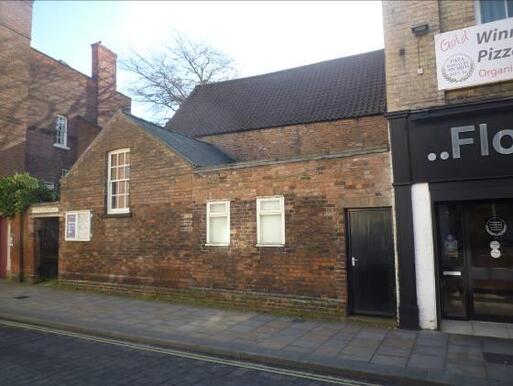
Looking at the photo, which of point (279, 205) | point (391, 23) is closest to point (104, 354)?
point (279, 205)

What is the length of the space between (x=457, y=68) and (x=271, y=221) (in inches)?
199

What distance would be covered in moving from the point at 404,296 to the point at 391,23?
5633 millimetres

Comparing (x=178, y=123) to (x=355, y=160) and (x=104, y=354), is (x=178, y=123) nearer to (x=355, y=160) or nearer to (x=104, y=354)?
(x=355, y=160)

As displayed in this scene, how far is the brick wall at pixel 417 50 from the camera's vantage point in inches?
328

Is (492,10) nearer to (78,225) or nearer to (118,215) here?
(118,215)

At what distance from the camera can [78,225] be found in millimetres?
13523

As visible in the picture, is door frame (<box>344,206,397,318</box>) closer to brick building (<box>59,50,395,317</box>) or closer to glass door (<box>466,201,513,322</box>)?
brick building (<box>59,50,395,317</box>)

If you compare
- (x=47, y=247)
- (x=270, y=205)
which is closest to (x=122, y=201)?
(x=47, y=247)

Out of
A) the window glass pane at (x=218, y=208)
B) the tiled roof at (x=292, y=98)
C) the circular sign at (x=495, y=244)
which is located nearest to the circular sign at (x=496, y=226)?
the circular sign at (x=495, y=244)

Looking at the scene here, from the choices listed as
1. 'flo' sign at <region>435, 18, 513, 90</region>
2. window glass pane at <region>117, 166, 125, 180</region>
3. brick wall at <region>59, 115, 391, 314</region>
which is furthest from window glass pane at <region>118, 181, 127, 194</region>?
Result: 'flo' sign at <region>435, 18, 513, 90</region>

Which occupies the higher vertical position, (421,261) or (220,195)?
(220,195)

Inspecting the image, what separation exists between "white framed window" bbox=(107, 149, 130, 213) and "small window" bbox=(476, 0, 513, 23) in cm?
967

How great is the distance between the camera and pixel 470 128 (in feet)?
26.3

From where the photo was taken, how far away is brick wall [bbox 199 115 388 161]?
15227 mm
